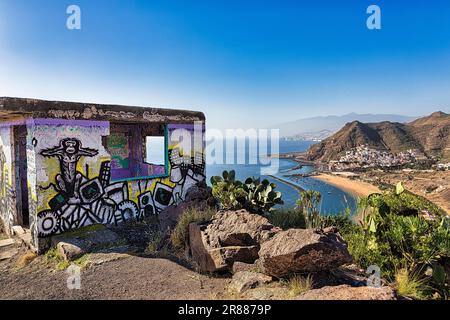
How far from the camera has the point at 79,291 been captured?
4.43 m

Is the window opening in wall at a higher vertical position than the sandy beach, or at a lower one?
higher

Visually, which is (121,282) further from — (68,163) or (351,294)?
(351,294)

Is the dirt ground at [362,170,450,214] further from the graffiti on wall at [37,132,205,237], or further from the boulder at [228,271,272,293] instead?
the boulder at [228,271,272,293]

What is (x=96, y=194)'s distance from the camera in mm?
7156

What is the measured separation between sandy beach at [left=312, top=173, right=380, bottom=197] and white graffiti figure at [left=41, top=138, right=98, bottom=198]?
39.0 meters

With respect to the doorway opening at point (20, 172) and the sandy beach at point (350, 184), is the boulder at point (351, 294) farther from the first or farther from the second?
the sandy beach at point (350, 184)

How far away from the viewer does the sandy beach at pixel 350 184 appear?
41.3m

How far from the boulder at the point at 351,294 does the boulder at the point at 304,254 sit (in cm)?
46

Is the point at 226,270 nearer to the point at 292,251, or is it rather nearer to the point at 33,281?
the point at 292,251

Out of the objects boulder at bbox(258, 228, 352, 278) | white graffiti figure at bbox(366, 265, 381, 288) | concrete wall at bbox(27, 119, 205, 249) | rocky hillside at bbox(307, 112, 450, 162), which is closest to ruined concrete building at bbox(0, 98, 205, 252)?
concrete wall at bbox(27, 119, 205, 249)

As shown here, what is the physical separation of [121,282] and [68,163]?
3.63 m

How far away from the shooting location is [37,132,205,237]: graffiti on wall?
645cm

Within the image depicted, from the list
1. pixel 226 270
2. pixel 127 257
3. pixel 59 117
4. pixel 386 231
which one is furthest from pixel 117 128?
pixel 386 231
